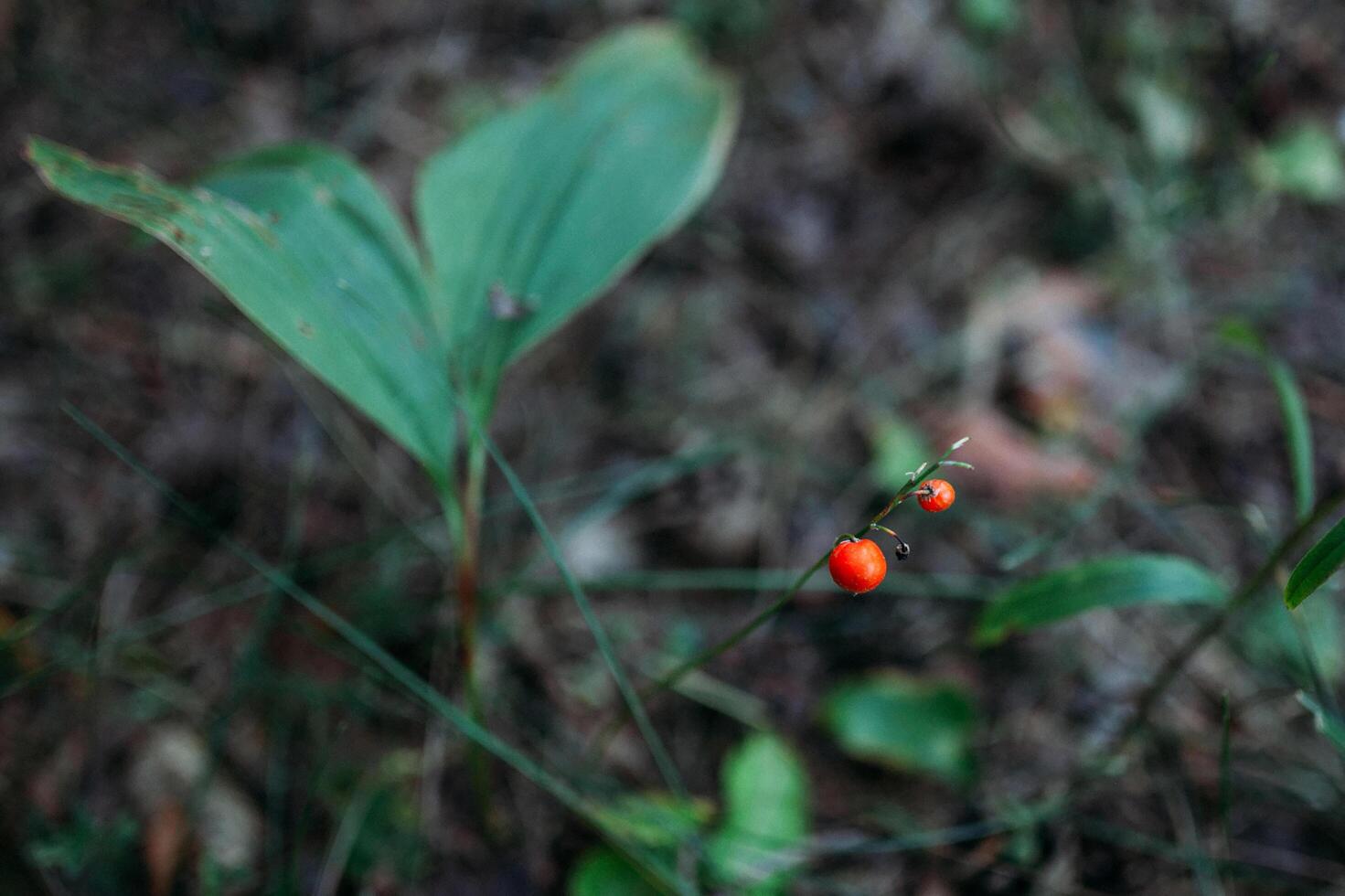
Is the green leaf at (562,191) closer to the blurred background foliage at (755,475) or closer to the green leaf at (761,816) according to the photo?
the blurred background foliage at (755,475)

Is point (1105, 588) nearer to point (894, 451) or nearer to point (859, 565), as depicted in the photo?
point (859, 565)

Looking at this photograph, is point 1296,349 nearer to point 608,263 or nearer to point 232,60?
point 608,263

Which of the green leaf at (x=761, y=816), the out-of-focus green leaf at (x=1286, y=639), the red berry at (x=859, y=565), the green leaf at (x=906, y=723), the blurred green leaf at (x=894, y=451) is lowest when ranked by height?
the out-of-focus green leaf at (x=1286, y=639)

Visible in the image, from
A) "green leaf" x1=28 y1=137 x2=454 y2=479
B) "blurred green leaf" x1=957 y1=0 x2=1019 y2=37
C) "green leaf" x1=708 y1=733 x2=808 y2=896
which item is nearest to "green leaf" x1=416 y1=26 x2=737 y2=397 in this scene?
"green leaf" x1=28 y1=137 x2=454 y2=479

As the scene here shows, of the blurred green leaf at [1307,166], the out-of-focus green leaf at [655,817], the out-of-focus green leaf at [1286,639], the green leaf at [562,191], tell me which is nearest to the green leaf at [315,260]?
the green leaf at [562,191]

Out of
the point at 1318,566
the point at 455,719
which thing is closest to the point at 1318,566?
the point at 1318,566

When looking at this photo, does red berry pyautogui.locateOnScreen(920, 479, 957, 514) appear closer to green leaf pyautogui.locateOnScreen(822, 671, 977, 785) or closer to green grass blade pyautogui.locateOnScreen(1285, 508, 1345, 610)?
green grass blade pyautogui.locateOnScreen(1285, 508, 1345, 610)
